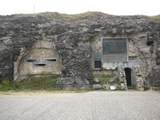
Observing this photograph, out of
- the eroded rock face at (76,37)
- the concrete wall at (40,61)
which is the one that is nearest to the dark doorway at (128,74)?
the eroded rock face at (76,37)

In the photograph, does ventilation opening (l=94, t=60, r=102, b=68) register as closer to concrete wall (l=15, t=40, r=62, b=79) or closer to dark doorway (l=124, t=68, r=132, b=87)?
dark doorway (l=124, t=68, r=132, b=87)

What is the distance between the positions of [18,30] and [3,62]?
10.4ft

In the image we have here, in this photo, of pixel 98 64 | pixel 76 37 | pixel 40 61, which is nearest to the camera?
pixel 98 64

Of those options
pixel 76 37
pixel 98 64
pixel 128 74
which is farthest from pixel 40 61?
pixel 128 74

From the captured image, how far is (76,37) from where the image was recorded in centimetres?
2861

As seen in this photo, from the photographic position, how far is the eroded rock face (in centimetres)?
2780

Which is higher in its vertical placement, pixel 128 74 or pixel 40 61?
pixel 40 61

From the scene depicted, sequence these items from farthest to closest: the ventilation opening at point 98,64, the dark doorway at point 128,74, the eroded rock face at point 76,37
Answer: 1. the dark doorway at point 128,74
2. the ventilation opening at point 98,64
3. the eroded rock face at point 76,37

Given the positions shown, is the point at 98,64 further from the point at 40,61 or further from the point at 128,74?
the point at 40,61

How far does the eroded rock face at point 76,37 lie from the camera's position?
27.8 meters

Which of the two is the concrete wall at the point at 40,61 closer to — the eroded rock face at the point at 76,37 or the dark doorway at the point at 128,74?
the eroded rock face at the point at 76,37

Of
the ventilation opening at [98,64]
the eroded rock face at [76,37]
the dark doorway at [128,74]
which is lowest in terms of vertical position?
the dark doorway at [128,74]

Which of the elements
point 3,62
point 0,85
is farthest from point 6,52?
point 0,85

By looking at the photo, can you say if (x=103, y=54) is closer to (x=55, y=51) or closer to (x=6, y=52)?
(x=55, y=51)
